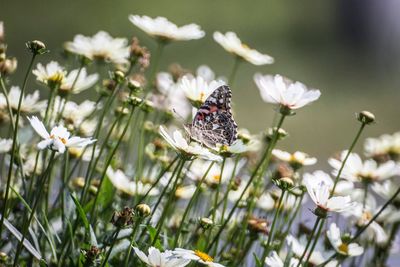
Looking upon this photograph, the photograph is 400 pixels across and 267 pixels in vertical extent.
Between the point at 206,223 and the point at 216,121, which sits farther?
the point at 216,121

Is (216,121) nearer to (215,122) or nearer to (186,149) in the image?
(215,122)

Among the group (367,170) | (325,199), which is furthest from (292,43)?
(325,199)

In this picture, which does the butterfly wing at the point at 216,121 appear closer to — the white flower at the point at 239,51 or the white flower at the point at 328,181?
the white flower at the point at 328,181

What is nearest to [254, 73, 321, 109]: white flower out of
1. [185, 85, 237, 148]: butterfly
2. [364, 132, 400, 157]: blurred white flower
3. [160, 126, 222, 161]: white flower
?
[185, 85, 237, 148]: butterfly

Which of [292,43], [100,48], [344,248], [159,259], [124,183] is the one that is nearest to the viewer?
[159,259]

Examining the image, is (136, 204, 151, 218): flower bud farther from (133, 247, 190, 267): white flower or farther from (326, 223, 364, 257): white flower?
(326, 223, 364, 257): white flower

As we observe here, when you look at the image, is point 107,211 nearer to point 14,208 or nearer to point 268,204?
point 14,208

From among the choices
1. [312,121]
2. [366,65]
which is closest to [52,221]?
[312,121]
